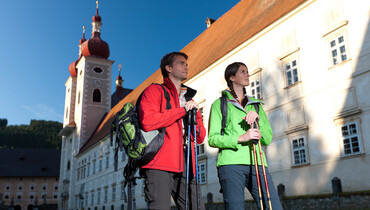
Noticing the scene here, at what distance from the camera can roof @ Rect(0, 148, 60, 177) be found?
65.3 meters

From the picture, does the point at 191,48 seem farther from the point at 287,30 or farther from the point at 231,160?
the point at 231,160

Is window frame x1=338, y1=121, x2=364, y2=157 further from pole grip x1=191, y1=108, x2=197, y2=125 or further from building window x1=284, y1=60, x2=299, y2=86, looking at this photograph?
pole grip x1=191, y1=108, x2=197, y2=125

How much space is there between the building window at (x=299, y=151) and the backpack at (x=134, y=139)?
10.5m

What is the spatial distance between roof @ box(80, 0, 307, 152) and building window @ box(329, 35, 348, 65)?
2495mm

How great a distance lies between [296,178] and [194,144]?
10491 mm

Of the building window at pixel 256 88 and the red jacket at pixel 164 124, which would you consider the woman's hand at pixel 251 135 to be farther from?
the building window at pixel 256 88

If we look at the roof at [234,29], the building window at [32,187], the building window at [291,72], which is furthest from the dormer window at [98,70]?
the building window at [291,72]

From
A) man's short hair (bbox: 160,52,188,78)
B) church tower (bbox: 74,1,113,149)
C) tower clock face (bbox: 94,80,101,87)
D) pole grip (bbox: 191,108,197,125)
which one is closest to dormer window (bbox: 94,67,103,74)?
church tower (bbox: 74,1,113,149)

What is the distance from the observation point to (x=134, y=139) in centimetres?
340

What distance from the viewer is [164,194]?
320 cm

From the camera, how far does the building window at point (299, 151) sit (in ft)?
42.9

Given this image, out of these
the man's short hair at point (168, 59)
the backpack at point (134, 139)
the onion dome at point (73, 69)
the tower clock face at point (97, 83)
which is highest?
the onion dome at point (73, 69)

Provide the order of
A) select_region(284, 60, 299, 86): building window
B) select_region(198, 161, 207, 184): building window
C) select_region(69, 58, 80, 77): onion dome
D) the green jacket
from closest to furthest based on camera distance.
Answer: the green jacket, select_region(284, 60, 299, 86): building window, select_region(198, 161, 207, 184): building window, select_region(69, 58, 80, 77): onion dome

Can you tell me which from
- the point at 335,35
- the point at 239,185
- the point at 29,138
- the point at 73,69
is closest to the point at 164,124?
the point at 239,185
